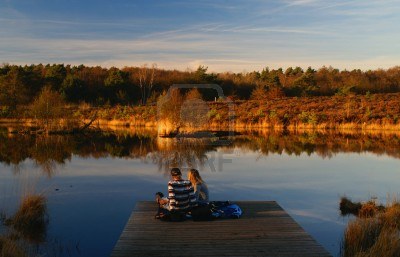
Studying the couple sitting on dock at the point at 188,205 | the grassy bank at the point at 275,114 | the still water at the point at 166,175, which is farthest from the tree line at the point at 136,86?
the couple sitting on dock at the point at 188,205

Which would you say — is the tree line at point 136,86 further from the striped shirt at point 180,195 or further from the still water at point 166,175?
the striped shirt at point 180,195

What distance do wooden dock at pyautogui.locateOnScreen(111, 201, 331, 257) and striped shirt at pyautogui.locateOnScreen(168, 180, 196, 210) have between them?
303 mm

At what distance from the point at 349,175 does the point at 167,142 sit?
37.6ft

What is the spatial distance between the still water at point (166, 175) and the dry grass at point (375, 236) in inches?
14.1

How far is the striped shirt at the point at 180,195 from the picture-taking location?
7.97m

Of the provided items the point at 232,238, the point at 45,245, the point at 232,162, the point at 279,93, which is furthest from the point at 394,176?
the point at 279,93

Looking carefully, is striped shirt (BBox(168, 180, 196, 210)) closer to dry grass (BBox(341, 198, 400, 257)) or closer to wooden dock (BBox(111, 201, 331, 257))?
wooden dock (BBox(111, 201, 331, 257))

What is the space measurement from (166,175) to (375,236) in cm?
865

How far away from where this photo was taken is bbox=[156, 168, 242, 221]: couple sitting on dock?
8.02 m

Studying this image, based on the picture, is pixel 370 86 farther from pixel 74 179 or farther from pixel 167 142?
pixel 74 179

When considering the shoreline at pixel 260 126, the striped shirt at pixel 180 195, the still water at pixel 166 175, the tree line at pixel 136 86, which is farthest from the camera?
the tree line at pixel 136 86

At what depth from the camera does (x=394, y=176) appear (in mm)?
15141

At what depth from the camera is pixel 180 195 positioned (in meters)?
8.05

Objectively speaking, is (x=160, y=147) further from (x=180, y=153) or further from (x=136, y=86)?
(x=136, y=86)
